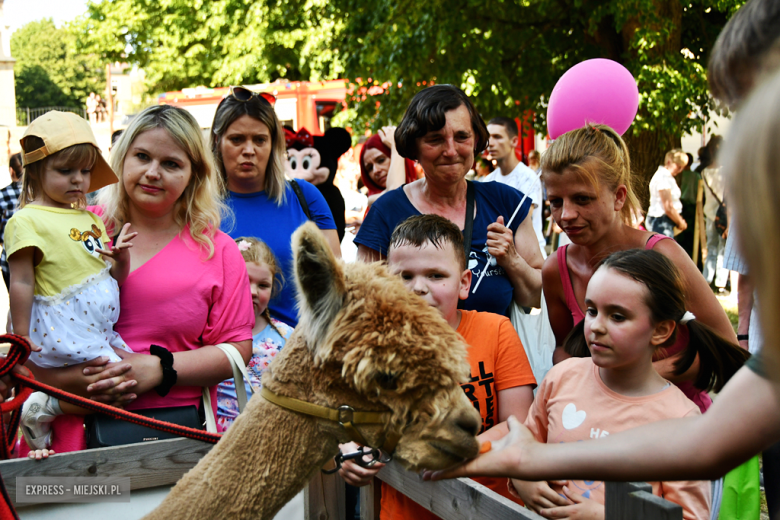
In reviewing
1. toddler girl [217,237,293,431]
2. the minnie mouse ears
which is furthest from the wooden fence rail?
the minnie mouse ears

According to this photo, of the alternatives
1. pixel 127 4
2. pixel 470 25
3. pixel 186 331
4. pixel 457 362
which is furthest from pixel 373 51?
pixel 127 4

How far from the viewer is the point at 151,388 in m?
2.44

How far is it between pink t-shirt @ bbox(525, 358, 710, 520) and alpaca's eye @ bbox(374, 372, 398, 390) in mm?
942

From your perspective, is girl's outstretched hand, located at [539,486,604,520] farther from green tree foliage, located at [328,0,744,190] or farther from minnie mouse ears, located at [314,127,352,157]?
green tree foliage, located at [328,0,744,190]

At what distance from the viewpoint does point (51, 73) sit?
229 ft

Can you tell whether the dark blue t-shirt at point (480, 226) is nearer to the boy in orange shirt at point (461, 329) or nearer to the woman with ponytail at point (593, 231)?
the woman with ponytail at point (593, 231)

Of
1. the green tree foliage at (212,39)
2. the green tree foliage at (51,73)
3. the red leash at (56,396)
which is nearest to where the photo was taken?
the red leash at (56,396)

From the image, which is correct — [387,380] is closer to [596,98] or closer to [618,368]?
[618,368]

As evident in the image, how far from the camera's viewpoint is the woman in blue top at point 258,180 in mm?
3453

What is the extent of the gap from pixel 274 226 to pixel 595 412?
203 cm

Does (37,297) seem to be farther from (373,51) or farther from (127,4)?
(127,4)

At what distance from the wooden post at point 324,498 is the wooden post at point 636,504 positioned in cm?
118

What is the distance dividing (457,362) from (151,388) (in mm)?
1497

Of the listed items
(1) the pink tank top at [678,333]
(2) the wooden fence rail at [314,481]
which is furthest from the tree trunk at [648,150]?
(2) the wooden fence rail at [314,481]
